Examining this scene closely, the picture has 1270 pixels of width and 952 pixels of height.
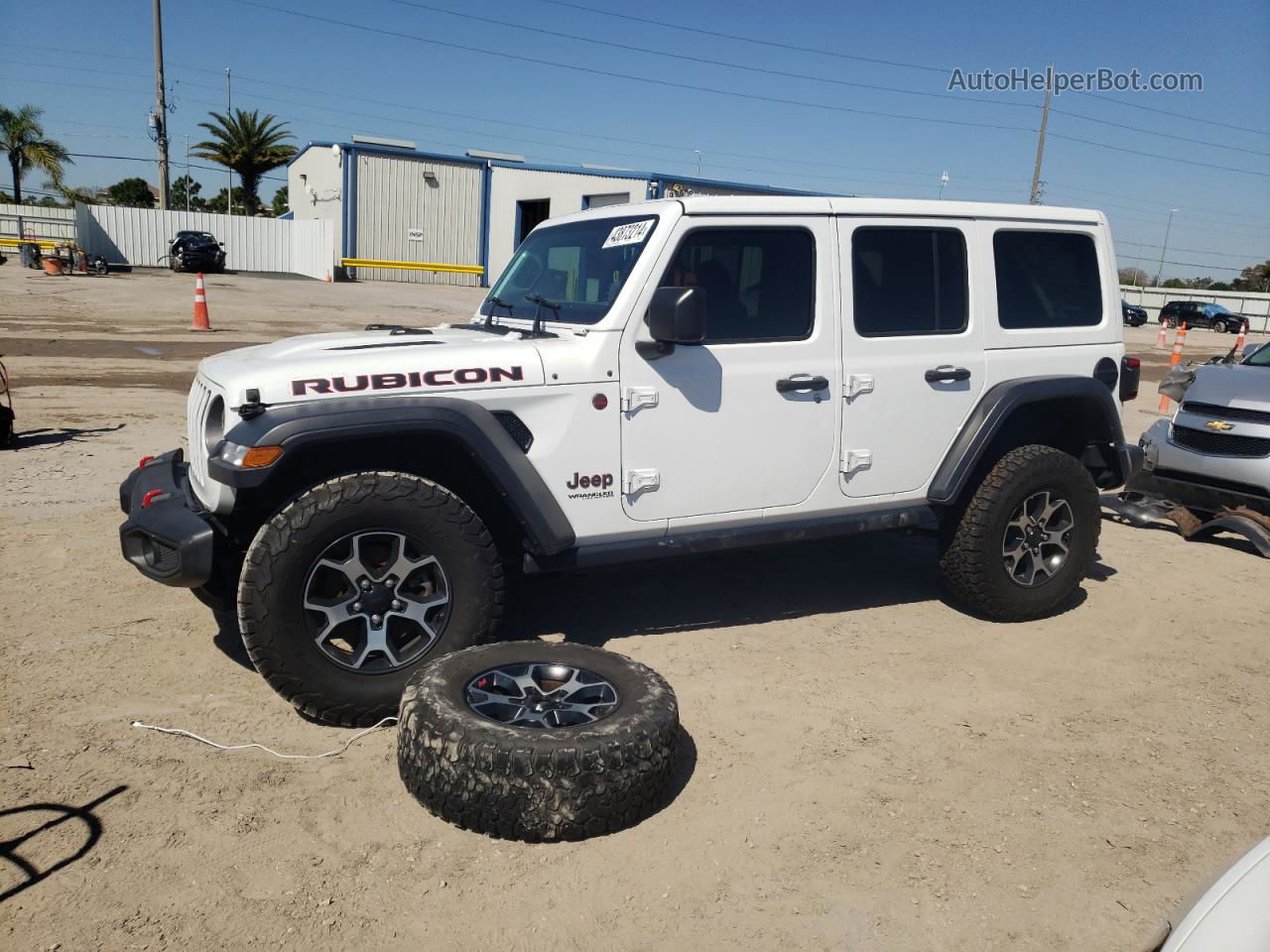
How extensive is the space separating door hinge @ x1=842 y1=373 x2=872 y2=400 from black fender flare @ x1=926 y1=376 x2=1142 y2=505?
25.1 inches

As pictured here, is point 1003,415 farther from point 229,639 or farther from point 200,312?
point 200,312

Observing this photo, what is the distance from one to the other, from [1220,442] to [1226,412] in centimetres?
23

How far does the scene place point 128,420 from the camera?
8883 mm

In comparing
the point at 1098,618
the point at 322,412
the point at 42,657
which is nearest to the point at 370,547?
the point at 322,412

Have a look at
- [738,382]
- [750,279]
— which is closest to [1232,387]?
[750,279]

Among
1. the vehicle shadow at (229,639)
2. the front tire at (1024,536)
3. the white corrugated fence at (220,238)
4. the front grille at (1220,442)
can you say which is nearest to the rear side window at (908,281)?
the front tire at (1024,536)

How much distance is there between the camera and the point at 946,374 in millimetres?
4691

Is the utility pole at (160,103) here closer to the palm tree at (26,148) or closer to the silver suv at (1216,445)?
the palm tree at (26,148)

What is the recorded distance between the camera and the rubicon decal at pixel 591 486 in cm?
390

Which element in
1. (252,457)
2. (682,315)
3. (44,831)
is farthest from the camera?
(682,315)

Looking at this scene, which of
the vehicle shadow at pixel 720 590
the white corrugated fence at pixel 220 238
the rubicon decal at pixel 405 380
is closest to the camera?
the rubicon decal at pixel 405 380

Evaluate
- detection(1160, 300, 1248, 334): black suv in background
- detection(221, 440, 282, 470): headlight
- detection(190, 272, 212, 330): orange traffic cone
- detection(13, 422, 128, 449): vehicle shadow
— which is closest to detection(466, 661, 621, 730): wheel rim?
detection(221, 440, 282, 470): headlight

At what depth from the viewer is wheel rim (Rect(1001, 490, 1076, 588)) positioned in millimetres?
4957

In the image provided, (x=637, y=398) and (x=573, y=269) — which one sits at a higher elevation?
(x=573, y=269)
